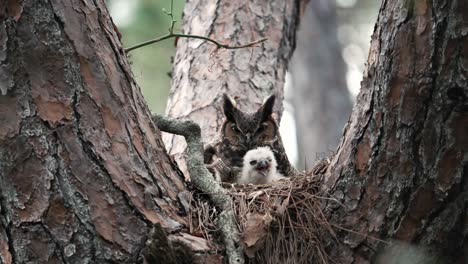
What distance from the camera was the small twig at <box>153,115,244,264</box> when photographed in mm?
3195

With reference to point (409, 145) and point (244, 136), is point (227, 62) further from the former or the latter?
point (409, 145)

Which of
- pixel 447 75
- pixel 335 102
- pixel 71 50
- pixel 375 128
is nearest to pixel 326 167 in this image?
pixel 375 128

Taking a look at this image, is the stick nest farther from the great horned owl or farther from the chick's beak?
the great horned owl

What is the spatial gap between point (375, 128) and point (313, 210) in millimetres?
562

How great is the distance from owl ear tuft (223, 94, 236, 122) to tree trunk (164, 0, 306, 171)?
14cm

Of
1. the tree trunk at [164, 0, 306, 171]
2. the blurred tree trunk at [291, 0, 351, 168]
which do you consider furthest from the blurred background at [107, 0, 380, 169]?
the tree trunk at [164, 0, 306, 171]

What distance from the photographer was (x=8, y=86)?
2.86 metres

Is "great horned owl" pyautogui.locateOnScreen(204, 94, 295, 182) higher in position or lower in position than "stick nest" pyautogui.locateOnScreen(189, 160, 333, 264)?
higher

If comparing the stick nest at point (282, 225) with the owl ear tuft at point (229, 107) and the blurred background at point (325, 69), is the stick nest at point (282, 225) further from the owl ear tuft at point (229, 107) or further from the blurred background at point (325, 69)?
the blurred background at point (325, 69)

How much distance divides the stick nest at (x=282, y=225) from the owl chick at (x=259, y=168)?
1101 mm

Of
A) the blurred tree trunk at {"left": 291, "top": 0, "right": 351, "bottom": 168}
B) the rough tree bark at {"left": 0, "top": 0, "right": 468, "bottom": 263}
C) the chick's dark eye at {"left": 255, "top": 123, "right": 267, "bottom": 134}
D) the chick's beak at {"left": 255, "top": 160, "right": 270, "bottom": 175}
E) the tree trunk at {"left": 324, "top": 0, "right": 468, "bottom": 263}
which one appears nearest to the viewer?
the tree trunk at {"left": 324, "top": 0, "right": 468, "bottom": 263}

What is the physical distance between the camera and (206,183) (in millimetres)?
3557

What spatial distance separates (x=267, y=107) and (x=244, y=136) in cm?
25

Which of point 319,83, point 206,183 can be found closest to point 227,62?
point 206,183
